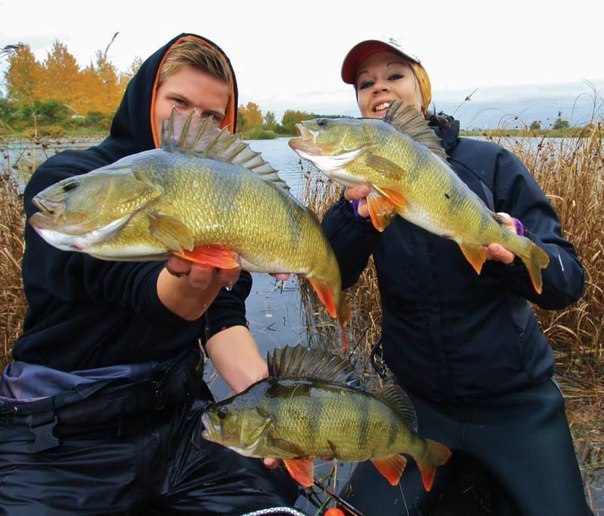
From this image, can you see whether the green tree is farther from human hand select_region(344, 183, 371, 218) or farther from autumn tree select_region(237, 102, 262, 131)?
human hand select_region(344, 183, 371, 218)

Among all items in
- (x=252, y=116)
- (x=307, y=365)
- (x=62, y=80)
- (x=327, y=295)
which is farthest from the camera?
(x=252, y=116)

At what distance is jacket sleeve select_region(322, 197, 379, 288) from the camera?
236 centimetres

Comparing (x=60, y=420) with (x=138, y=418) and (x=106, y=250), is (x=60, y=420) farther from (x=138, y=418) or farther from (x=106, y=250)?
(x=106, y=250)

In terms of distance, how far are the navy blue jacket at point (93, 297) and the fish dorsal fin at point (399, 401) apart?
0.89 meters

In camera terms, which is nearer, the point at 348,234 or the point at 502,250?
the point at 502,250

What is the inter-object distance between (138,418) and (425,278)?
4.84ft

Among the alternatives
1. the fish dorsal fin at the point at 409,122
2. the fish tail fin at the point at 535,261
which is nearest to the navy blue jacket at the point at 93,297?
the fish dorsal fin at the point at 409,122

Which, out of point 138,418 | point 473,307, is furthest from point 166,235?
point 473,307

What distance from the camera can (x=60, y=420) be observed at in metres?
2.24

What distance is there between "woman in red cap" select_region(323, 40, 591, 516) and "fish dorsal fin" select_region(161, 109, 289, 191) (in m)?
0.68

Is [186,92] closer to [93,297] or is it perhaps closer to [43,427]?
[93,297]

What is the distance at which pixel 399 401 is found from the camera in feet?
7.36

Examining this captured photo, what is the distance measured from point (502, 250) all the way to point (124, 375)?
5.57 feet

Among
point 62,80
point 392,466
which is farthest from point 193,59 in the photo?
point 62,80
